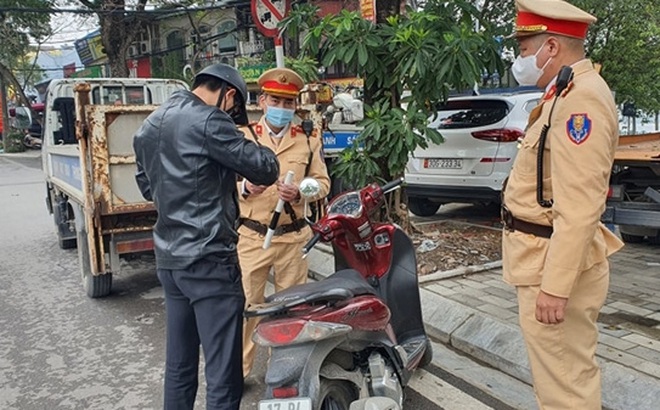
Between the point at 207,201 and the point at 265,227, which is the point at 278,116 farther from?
the point at 207,201

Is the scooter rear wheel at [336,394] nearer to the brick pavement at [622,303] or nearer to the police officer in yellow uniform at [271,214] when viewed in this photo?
the police officer in yellow uniform at [271,214]

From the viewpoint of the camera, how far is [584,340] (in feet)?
6.88

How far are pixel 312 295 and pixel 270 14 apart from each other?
4009mm

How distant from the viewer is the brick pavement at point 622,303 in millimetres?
3322

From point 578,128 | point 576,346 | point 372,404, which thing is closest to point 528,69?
point 578,128

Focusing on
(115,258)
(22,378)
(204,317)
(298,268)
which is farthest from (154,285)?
(204,317)

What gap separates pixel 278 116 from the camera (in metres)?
3.11

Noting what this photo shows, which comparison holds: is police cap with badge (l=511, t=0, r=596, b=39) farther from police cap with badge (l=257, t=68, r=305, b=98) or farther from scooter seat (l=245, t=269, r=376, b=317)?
police cap with badge (l=257, t=68, r=305, b=98)

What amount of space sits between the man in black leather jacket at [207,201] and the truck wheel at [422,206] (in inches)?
217

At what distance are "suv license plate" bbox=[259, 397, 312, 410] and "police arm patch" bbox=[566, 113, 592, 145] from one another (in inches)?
50.5

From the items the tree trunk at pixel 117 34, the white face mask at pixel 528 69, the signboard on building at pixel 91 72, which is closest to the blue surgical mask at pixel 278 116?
the white face mask at pixel 528 69

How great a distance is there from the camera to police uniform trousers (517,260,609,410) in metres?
2.09

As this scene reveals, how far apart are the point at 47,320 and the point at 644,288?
488 cm

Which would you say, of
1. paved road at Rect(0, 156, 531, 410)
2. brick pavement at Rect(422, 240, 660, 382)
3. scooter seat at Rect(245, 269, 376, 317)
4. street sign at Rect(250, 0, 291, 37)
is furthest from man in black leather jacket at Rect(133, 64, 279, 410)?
street sign at Rect(250, 0, 291, 37)
